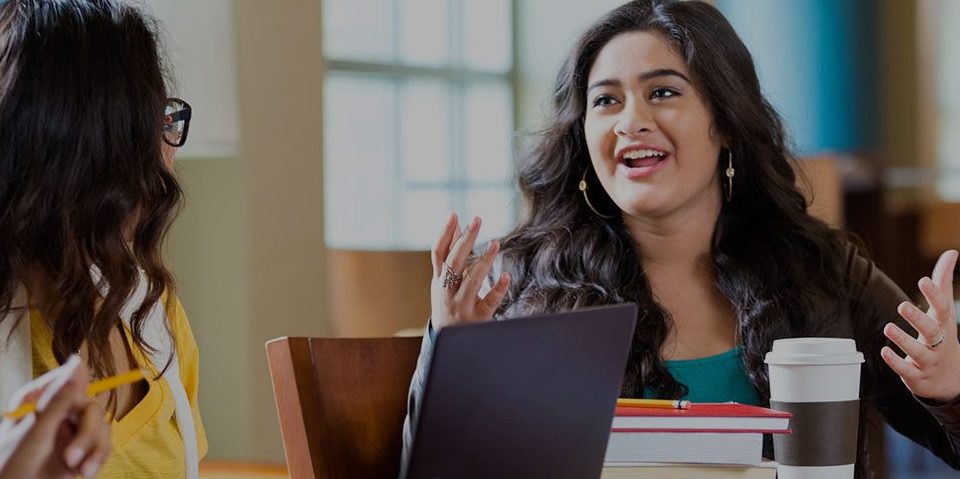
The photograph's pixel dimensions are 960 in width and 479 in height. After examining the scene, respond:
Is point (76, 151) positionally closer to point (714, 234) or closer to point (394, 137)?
point (714, 234)

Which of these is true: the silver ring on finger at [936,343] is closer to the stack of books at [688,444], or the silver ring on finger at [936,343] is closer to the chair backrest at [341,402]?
the stack of books at [688,444]

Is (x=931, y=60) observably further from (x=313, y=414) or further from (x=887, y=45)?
(x=313, y=414)

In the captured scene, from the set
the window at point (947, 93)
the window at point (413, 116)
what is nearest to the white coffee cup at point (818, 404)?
the window at point (413, 116)

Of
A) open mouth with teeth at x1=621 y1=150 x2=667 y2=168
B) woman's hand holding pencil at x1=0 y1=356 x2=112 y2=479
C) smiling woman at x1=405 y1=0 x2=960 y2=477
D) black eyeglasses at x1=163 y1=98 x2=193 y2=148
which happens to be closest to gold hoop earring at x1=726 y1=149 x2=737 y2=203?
smiling woman at x1=405 y1=0 x2=960 y2=477

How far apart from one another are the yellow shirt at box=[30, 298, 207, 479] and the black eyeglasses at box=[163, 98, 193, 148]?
22 cm

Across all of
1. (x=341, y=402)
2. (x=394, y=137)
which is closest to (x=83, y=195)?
(x=341, y=402)

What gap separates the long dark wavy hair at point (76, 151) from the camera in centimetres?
130

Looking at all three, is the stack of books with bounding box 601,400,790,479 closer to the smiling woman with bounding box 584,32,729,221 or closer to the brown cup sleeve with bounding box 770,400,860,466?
the brown cup sleeve with bounding box 770,400,860,466

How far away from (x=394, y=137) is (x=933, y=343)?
479cm

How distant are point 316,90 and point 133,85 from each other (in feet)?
7.75

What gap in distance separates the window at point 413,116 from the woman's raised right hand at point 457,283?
402 centimetres

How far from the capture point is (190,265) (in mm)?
3641

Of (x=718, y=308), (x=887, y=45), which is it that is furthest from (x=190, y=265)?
(x=887, y=45)

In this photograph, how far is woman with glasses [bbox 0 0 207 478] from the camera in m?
1.30
